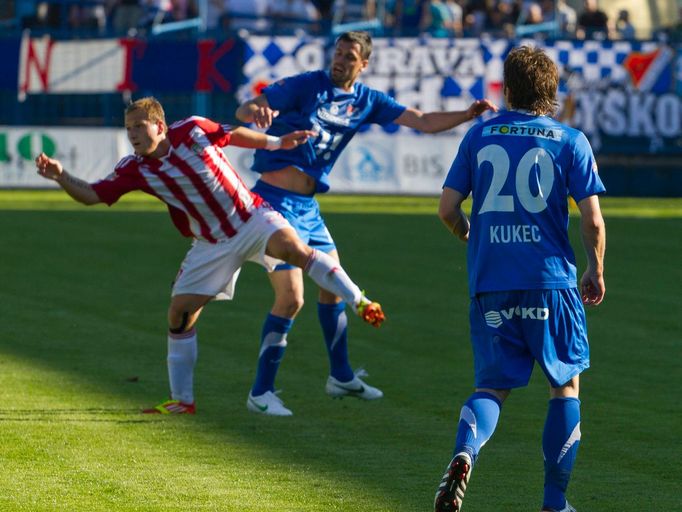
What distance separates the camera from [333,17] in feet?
88.6

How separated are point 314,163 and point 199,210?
3.31ft

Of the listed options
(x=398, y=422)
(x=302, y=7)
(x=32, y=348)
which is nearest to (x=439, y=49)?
(x=302, y=7)

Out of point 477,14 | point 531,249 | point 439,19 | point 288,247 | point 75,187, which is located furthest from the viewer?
point 477,14

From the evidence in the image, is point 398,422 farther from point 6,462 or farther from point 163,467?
point 6,462

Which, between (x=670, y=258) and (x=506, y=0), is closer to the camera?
(x=670, y=258)

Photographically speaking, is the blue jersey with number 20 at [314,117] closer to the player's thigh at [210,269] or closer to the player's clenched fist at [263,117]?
the player's clenched fist at [263,117]

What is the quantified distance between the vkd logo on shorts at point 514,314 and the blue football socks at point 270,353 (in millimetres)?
2649

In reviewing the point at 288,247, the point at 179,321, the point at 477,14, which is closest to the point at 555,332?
the point at 288,247

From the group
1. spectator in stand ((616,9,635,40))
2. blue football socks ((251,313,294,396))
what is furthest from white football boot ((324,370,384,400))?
spectator in stand ((616,9,635,40))

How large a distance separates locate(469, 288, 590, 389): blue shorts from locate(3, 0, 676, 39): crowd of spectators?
20571 millimetres

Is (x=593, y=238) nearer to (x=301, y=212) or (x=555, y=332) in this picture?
(x=555, y=332)

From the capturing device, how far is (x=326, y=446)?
7.05 meters

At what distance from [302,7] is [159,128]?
20.3 meters

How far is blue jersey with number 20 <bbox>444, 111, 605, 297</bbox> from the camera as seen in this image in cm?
555
